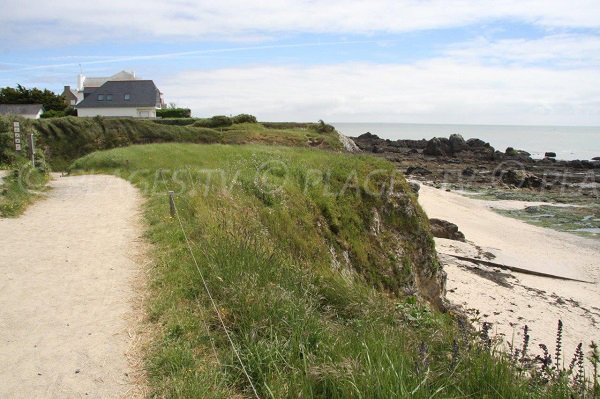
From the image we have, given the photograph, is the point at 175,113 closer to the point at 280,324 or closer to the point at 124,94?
the point at 124,94

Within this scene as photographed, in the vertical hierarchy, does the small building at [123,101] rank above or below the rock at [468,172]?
above

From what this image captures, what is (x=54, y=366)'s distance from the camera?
191 inches

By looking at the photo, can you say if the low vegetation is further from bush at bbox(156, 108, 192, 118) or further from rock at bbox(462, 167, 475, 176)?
rock at bbox(462, 167, 475, 176)

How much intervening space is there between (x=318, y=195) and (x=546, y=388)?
10.7m

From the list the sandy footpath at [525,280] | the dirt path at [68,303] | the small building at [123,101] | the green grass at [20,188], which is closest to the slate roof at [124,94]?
the small building at [123,101]

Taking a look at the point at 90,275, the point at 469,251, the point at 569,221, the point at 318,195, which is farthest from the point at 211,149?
the point at 569,221

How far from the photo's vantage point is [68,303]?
6.51 m

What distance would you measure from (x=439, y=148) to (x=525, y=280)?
4831 cm

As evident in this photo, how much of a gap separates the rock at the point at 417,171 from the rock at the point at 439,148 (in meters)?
13.7

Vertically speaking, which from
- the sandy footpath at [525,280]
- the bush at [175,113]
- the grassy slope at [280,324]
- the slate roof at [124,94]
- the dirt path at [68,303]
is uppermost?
the slate roof at [124,94]

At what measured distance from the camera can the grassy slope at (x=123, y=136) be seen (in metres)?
31.8

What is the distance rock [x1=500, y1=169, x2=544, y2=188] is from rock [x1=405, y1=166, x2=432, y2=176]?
23.5ft

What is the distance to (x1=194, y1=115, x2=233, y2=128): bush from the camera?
133ft

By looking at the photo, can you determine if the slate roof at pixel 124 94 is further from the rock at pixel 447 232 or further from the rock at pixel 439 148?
the rock at pixel 447 232
